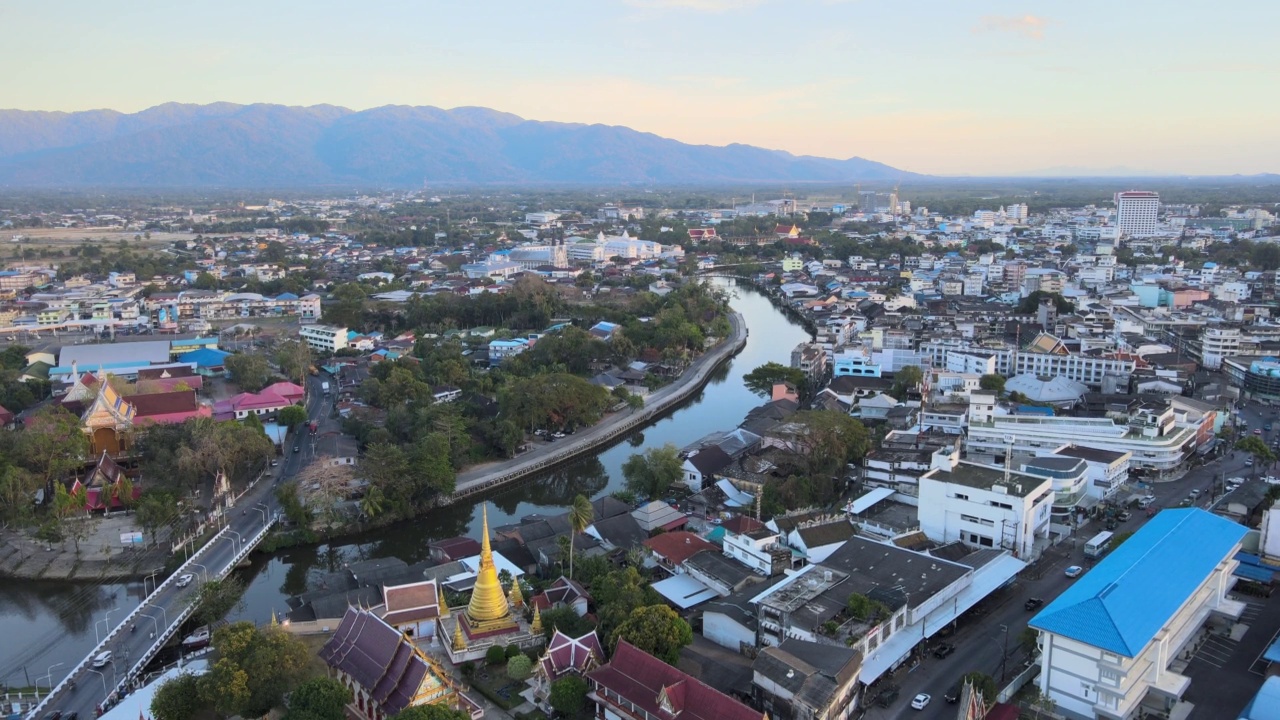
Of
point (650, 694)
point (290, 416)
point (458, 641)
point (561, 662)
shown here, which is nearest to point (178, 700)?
point (458, 641)

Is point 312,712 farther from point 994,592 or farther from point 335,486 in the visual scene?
point 994,592

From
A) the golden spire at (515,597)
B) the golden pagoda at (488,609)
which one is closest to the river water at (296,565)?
the golden pagoda at (488,609)

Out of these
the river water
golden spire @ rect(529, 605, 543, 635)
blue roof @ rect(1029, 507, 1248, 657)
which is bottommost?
the river water

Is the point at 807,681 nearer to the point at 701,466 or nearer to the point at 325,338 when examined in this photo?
the point at 701,466

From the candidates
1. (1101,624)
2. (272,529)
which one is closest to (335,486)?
(272,529)

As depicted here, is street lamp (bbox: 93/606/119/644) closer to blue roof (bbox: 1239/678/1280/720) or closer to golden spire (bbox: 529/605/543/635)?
golden spire (bbox: 529/605/543/635)

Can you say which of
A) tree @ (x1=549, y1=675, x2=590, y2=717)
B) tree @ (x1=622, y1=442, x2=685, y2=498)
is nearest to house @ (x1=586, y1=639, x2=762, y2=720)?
tree @ (x1=549, y1=675, x2=590, y2=717)
